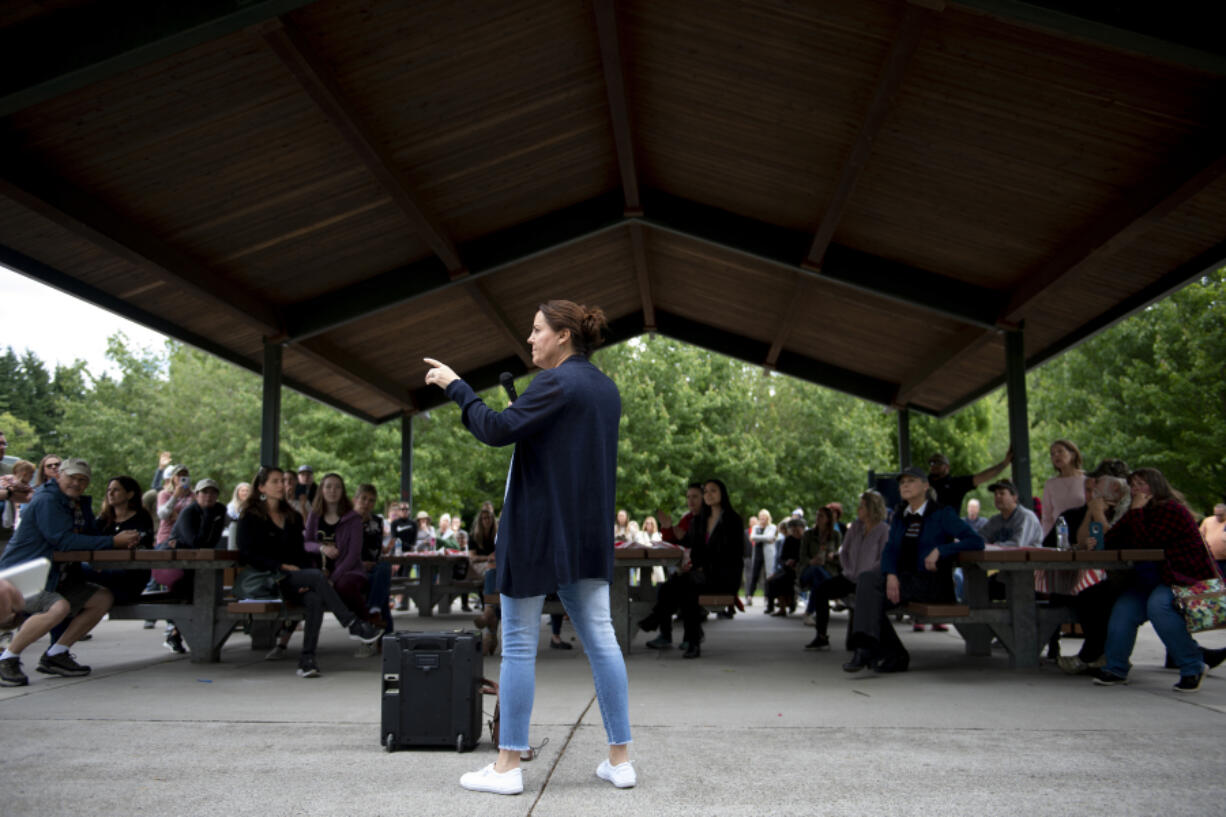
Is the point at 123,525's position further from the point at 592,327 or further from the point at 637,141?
the point at 637,141

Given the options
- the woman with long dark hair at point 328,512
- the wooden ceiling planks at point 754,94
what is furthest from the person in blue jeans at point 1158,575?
the woman with long dark hair at point 328,512

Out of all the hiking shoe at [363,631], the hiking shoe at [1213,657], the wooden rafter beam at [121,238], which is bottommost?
the hiking shoe at [1213,657]

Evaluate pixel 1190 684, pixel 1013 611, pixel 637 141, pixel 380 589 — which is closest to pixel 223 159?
pixel 380 589

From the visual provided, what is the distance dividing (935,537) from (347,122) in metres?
5.47

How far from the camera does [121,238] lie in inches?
336

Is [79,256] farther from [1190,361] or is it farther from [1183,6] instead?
[1190,361]

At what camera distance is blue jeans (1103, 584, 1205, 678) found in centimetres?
629

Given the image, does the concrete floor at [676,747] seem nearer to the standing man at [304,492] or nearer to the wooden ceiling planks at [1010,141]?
the standing man at [304,492]

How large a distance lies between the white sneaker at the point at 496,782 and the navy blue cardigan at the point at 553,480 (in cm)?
64

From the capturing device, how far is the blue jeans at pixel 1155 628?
6.29 meters

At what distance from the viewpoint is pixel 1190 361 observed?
24.6 meters

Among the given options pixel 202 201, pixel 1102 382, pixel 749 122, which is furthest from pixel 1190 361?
pixel 202 201

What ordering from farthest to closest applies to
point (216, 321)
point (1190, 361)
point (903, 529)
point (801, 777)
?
point (1190, 361)
point (216, 321)
point (903, 529)
point (801, 777)

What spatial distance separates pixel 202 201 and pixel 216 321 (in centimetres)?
360
